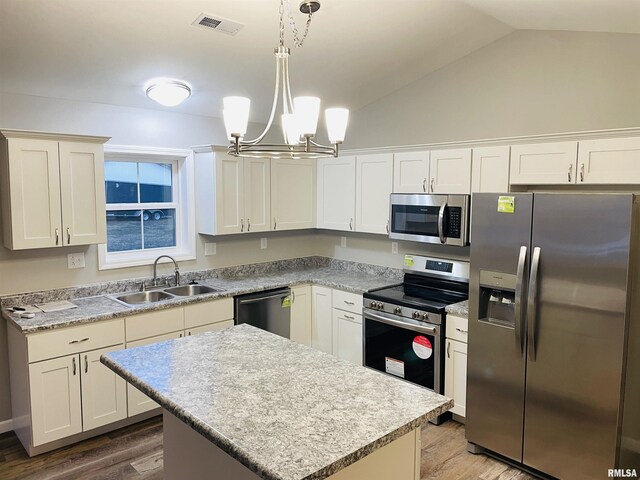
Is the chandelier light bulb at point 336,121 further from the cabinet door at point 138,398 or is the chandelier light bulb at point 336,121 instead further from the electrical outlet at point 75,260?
the electrical outlet at point 75,260

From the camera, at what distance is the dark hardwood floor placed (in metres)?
2.86

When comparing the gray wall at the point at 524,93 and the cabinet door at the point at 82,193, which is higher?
the gray wall at the point at 524,93

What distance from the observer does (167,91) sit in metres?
3.50

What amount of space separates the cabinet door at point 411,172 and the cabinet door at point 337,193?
50 centimetres

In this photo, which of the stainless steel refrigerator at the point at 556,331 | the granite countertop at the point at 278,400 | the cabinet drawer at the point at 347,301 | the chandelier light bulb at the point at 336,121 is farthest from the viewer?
the cabinet drawer at the point at 347,301

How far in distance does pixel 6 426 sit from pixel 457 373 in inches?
127

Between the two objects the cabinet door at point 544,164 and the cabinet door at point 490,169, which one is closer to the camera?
the cabinet door at point 544,164

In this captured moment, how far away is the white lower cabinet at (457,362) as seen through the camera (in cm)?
328

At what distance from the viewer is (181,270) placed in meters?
4.17

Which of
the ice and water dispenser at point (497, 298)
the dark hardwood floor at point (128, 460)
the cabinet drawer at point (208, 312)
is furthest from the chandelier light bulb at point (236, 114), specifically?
the dark hardwood floor at point (128, 460)

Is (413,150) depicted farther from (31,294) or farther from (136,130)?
(31,294)

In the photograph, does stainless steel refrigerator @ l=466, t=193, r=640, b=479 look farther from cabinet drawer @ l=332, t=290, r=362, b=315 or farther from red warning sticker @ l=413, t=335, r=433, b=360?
cabinet drawer @ l=332, t=290, r=362, b=315

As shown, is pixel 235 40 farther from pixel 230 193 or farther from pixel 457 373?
pixel 457 373

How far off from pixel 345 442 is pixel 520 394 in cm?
180
